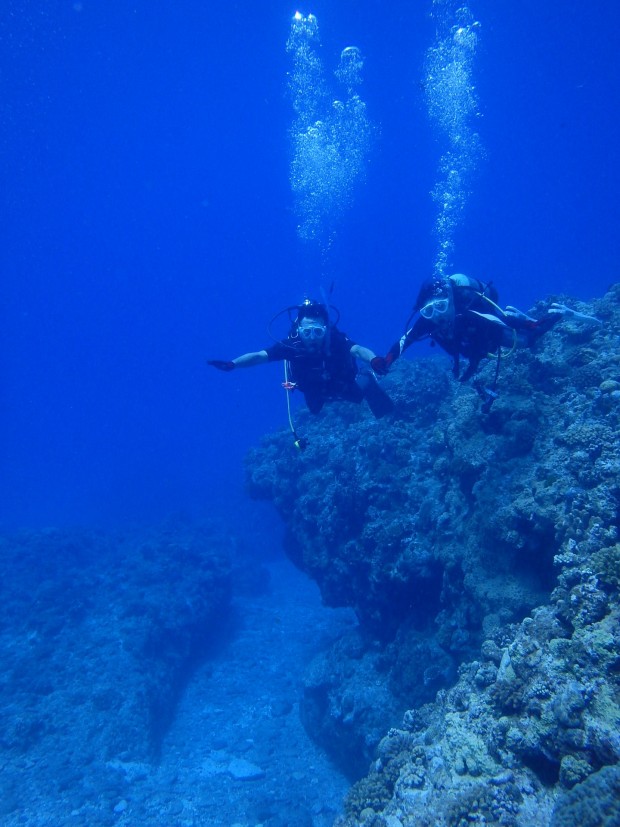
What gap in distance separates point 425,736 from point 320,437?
10.4 m

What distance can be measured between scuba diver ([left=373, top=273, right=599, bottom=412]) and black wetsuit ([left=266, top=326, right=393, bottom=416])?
1.02 metres

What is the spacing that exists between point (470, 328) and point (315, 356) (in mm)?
2813

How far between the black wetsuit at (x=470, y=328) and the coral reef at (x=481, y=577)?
2.65 feet

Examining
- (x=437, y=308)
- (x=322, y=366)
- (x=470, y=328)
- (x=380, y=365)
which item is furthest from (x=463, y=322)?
(x=322, y=366)

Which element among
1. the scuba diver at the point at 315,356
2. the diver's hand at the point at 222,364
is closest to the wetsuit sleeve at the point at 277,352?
the scuba diver at the point at 315,356

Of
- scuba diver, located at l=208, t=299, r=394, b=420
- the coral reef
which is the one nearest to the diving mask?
scuba diver, located at l=208, t=299, r=394, b=420

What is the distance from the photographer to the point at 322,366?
8789mm

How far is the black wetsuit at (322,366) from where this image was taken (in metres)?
8.68

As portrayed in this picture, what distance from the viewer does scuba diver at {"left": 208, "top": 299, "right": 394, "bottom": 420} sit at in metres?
8.51

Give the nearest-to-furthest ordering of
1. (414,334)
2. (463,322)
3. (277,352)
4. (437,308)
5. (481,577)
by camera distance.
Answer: (481,577)
(437,308)
(463,322)
(414,334)
(277,352)

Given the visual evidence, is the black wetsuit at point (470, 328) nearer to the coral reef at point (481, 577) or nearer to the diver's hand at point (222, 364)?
the coral reef at point (481, 577)

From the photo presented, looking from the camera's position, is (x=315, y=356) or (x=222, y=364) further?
(x=315, y=356)

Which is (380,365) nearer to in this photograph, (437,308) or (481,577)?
(437,308)

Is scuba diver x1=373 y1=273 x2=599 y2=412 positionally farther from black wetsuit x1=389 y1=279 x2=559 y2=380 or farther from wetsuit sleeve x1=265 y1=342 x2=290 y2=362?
wetsuit sleeve x1=265 y1=342 x2=290 y2=362
